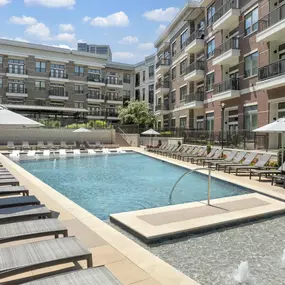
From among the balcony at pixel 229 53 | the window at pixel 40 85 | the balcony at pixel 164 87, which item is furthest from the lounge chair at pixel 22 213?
the window at pixel 40 85

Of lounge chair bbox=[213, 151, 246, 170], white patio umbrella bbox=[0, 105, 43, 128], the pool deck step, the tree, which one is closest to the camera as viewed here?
the pool deck step

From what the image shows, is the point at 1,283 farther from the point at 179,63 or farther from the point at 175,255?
the point at 179,63

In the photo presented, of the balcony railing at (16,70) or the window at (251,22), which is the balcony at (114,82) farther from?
the window at (251,22)

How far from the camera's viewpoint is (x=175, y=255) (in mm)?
4809

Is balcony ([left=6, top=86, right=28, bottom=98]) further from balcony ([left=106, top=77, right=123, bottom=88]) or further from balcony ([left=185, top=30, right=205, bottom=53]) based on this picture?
balcony ([left=185, top=30, right=205, bottom=53])

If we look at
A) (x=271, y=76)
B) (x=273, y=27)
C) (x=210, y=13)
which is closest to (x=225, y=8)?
(x=210, y=13)

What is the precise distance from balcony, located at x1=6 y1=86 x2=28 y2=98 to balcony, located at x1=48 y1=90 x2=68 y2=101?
3.94m

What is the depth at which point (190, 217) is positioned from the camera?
6418 millimetres

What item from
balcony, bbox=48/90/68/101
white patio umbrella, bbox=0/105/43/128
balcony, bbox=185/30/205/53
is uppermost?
balcony, bbox=185/30/205/53

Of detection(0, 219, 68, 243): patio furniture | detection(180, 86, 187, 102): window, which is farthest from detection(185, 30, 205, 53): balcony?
detection(0, 219, 68, 243): patio furniture

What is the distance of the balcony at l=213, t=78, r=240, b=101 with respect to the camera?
953 inches

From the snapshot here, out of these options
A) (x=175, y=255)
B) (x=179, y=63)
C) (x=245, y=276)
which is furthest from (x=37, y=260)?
(x=179, y=63)

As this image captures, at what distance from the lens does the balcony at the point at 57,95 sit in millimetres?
49906

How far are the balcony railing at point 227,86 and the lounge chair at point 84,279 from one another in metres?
23.4
